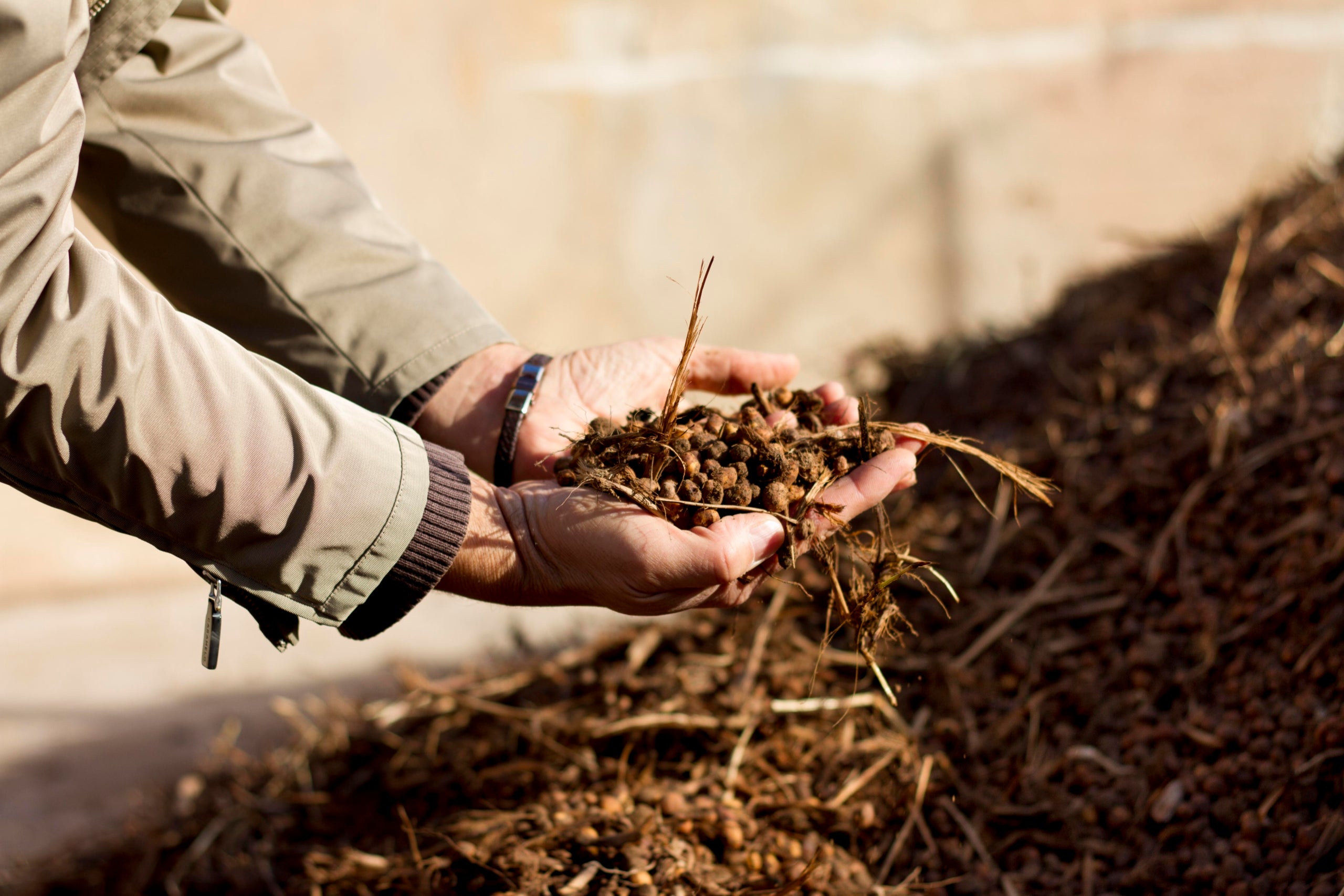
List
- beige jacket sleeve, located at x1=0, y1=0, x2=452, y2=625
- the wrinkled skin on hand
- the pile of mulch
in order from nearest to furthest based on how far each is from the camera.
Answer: beige jacket sleeve, located at x1=0, y1=0, x2=452, y2=625 < the wrinkled skin on hand < the pile of mulch

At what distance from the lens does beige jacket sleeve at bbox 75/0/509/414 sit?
149cm

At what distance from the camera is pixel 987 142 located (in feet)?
12.6

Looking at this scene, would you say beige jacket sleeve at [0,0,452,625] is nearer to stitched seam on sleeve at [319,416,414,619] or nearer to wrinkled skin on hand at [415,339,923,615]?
stitched seam on sleeve at [319,416,414,619]

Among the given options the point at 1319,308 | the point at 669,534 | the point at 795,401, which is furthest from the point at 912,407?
the point at 669,534

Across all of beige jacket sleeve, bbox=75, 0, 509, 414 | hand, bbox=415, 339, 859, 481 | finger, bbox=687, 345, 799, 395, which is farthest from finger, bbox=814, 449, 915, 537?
beige jacket sleeve, bbox=75, 0, 509, 414

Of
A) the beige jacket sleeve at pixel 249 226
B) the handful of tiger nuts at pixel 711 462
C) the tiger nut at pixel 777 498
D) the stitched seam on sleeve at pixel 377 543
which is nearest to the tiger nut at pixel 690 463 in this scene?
the handful of tiger nuts at pixel 711 462

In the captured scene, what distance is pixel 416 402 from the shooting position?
1.58 metres

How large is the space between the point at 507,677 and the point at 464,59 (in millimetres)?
2470

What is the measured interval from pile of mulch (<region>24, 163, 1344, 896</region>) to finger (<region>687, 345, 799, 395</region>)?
37cm

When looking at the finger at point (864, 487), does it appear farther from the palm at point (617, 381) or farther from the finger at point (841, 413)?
the palm at point (617, 381)

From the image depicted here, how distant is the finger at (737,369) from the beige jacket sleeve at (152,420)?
0.57 m

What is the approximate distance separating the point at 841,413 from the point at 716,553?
0.47 m

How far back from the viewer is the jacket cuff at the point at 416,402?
5.16ft

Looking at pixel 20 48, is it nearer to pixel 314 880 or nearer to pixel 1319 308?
pixel 314 880
